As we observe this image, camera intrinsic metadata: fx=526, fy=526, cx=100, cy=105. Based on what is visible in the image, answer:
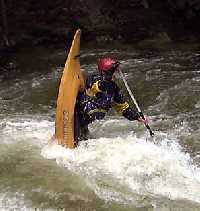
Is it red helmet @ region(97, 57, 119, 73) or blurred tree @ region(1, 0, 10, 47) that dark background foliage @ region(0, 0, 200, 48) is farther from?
red helmet @ region(97, 57, 119, 73)

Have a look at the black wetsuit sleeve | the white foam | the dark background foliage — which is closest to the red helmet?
the black wetsuit sleeve

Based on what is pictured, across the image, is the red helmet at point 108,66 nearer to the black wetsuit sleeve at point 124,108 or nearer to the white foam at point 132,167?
the black wetsuit sleeve at point 124,108

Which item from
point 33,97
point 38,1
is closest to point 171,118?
point 33,97

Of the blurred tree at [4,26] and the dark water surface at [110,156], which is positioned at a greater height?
the dark water surface at [110,156]

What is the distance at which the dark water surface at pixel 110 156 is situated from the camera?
19.2 ft

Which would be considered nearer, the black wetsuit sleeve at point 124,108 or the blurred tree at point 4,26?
the black wetsuit sleeve at point 124,108

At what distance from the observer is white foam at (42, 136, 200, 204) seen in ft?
19.7

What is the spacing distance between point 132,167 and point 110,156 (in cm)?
41

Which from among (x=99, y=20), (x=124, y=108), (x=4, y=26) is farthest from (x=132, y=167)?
(x=99, y=20)

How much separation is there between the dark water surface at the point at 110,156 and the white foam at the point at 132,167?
0.01m

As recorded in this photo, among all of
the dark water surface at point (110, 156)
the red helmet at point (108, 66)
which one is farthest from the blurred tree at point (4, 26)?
the red helmet at point (108, 66)

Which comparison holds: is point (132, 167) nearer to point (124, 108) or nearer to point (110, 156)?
point (110, 156)

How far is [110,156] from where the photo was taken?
6801 millimetres

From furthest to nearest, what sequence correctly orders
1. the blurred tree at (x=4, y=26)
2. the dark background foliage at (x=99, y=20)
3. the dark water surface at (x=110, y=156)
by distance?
the dark background foliage at (x=99, y=20) < the blurred tree at (x=4, y=26) < the dark water surface at (x=110, y=156)
